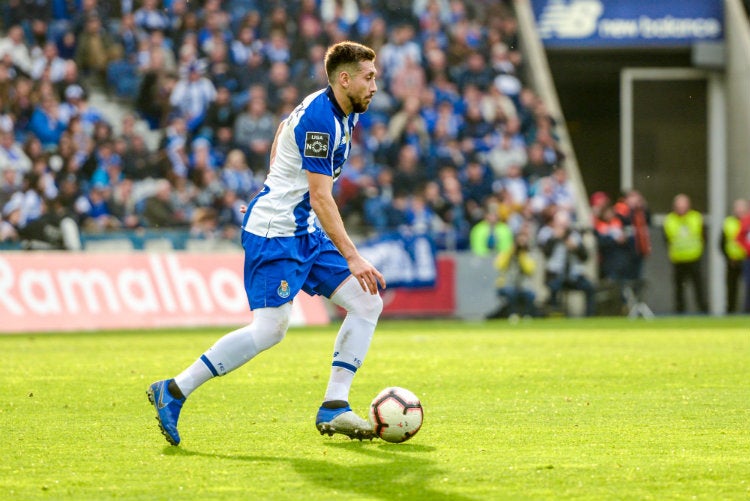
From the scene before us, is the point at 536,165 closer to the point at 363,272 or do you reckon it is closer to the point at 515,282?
the point at 515,282

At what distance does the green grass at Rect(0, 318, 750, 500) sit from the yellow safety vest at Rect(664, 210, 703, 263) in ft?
32.5

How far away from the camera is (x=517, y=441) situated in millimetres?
7105

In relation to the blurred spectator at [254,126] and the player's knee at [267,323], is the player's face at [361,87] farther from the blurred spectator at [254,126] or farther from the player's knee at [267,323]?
the blurred spectator at [254,126]

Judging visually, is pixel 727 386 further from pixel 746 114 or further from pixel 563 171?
pixel 746 114

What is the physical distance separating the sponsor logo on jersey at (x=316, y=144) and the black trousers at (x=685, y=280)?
1821 centimetres

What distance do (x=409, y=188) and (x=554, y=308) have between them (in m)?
3.18

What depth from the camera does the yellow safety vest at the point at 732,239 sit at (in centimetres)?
2378

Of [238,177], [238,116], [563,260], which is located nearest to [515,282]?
[563,260]

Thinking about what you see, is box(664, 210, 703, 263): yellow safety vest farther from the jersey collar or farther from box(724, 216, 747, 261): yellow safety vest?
the jersey collar

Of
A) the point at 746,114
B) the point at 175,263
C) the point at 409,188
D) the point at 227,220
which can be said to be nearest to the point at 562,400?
the point at 175,263

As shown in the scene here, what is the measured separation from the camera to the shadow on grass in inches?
223

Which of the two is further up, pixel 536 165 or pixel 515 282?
pixel 536 165

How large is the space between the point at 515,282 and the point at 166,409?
14791 millimetres

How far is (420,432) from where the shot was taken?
758 centimetres
